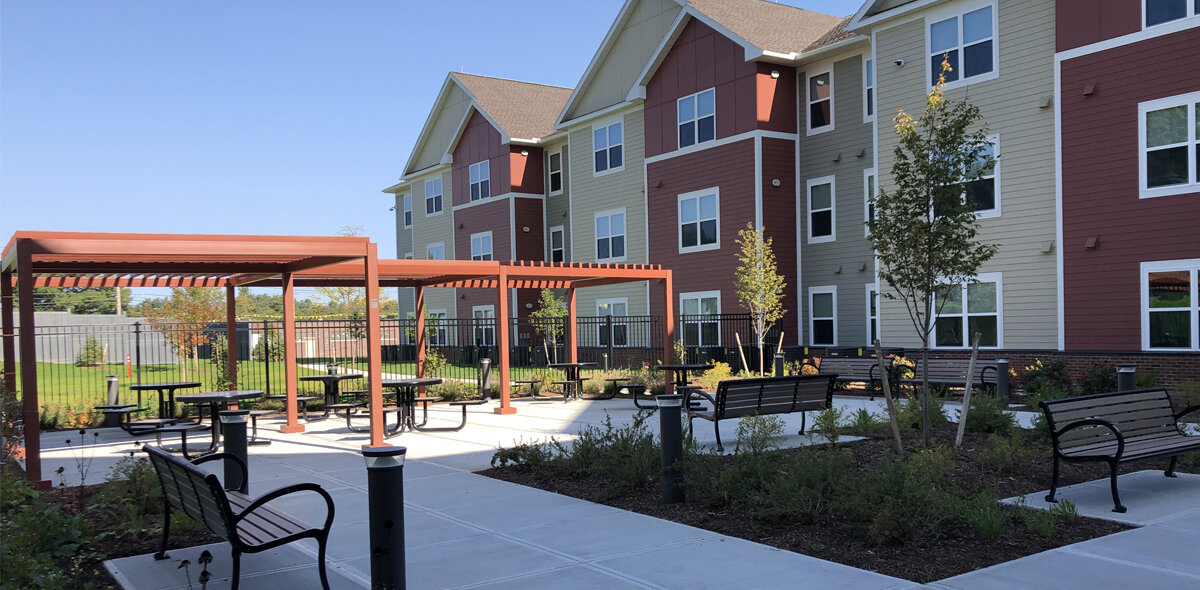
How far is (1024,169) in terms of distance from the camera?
1919cm

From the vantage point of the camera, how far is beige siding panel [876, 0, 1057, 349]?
18.7m

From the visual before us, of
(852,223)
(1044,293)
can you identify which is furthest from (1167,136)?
(852,223)

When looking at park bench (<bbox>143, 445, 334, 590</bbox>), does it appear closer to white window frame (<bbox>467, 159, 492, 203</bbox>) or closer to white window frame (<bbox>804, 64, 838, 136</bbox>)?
white window frame (<bbox>804, 64, 838, 136</bbox>)

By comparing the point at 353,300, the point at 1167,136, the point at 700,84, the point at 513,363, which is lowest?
the point at 513,363

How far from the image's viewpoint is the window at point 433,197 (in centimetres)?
4109

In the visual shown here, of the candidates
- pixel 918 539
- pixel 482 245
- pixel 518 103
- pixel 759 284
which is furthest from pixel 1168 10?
pixel 482 245

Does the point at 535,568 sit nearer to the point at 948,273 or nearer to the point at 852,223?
the point at 948,273

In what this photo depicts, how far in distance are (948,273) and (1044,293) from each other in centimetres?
1085

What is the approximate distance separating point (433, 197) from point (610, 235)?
13.3 meters

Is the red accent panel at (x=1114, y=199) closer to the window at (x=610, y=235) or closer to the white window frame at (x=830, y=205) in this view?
the white window frame at (x=830, y=205)

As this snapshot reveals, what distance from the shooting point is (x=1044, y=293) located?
18.8 meters

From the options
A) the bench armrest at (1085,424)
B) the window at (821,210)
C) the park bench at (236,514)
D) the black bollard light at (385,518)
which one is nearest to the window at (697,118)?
the window at (821,210)

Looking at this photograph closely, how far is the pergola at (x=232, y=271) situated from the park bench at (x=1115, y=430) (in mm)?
8299

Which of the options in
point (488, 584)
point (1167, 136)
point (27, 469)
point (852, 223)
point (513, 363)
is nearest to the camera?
point (488, 584)
